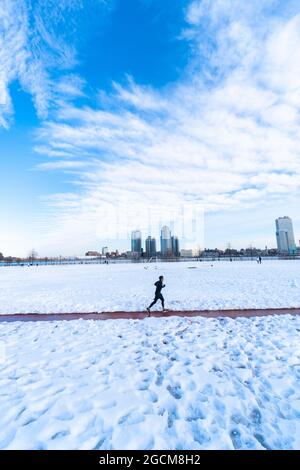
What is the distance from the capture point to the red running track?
8.70 m

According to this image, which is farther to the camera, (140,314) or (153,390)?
(140,314)

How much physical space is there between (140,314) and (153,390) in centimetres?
532

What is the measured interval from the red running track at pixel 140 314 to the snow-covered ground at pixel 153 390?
6.46 feet

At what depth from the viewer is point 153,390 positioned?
3906 millimetres

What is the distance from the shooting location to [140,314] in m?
9.19

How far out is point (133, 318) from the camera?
8.62 m

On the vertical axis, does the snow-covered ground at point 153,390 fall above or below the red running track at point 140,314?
below

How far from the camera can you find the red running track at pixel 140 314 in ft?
28.6

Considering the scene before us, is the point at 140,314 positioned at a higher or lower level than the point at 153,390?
higher

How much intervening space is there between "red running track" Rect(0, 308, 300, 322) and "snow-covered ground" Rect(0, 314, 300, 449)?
6.46ft

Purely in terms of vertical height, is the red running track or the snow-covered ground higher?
the red running track

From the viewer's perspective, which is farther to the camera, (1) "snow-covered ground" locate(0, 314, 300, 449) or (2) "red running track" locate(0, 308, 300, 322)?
(2) "red running track" locate(0, 308, 300, 322)
